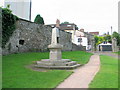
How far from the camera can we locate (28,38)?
20.5 metres

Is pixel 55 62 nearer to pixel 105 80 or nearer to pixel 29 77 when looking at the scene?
pixel 29 77

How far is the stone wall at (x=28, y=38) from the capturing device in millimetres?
17848

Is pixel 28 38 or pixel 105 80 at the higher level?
pixel 28 38

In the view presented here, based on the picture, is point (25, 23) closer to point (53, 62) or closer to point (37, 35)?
point (37, 35)

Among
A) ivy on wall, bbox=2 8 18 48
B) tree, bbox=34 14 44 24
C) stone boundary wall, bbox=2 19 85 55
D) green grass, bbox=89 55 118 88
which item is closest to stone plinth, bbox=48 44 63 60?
green grass, bbox=89 55 118 88

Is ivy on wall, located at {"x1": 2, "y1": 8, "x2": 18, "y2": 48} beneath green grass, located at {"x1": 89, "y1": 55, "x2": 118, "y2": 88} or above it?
above

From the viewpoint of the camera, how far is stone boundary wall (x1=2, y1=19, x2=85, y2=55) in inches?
700

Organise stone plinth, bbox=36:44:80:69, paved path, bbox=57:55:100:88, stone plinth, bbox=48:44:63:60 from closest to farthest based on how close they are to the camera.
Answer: paved path, bbox=57:55:100:88 < stone plinth, bbox=36:44:80:69 < stone plinth, bbox=48:44:63:60

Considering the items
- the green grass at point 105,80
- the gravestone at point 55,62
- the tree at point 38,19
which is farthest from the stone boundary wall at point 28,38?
the green grass at point 105,80

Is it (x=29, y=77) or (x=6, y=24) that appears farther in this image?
(x=6, y=24)

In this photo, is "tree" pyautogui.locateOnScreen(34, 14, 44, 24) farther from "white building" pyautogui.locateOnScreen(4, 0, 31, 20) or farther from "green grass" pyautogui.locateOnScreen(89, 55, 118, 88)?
"green grass" pyautogui.locateOnScreen(89, 55, 118, 88)

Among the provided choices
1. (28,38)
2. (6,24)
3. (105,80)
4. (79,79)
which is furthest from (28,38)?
(105,80)


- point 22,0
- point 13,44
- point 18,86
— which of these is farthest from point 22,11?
point 18,86

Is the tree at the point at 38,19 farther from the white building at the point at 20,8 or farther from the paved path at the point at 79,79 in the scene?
the paved path at the point at 79,79
